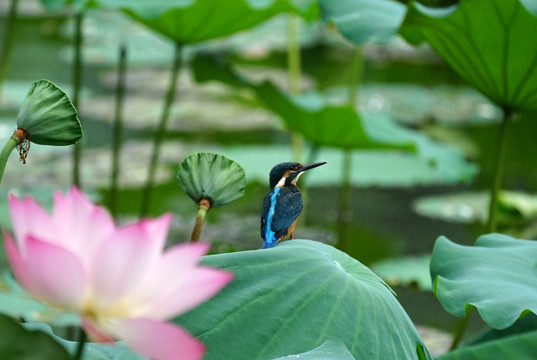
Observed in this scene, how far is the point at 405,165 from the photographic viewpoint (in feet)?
12.1

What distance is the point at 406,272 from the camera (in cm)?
252

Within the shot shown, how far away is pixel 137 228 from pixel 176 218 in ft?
9.11

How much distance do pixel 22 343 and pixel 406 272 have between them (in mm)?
2172

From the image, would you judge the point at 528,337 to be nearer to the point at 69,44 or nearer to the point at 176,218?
the point at 176,218

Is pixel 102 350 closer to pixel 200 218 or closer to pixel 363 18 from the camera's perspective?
pixel 200 218

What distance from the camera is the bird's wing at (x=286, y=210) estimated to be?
0.92 metres

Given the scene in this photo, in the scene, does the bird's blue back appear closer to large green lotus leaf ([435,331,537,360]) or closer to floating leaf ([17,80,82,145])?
large green lotus leaf ([435,331,537,360])

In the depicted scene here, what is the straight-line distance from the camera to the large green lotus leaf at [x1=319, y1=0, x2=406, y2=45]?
1.55 m

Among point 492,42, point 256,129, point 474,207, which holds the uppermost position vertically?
point 492,42

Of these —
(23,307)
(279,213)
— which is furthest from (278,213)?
(23,307)

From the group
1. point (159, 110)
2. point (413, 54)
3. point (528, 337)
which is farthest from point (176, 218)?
point (413, 54)

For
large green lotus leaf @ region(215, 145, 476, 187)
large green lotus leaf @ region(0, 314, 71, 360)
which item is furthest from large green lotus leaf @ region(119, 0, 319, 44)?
large green lotus leaf @ region(0, 314, 71, 360)

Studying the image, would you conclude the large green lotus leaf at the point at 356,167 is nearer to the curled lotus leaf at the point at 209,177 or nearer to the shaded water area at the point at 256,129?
the shaded water area at the point at 256,129

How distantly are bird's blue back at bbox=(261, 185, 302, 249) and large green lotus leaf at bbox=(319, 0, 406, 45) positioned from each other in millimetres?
668
